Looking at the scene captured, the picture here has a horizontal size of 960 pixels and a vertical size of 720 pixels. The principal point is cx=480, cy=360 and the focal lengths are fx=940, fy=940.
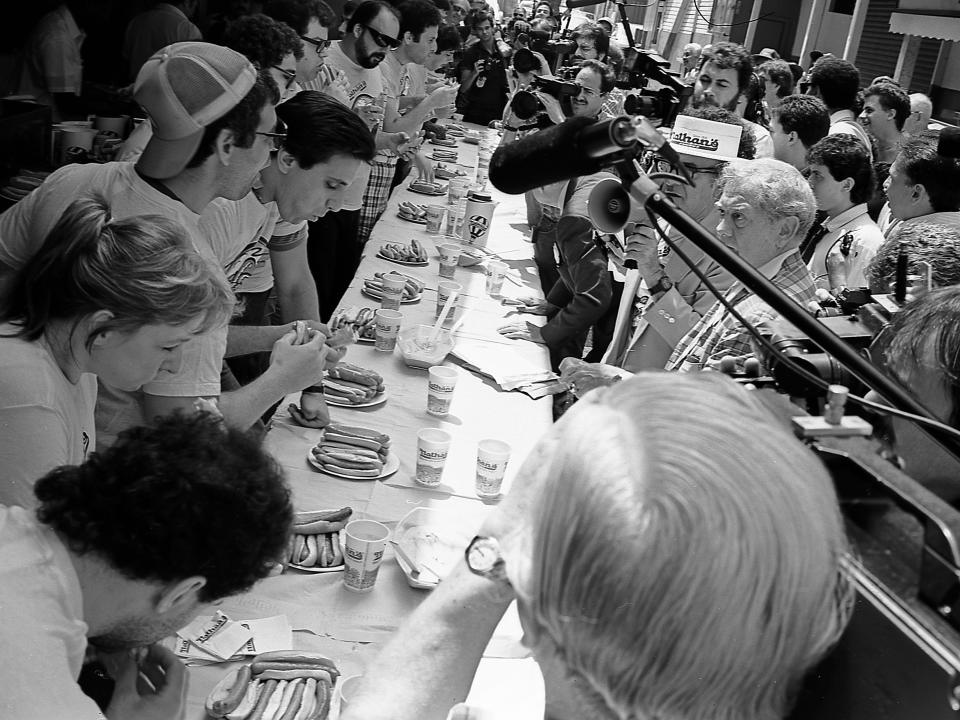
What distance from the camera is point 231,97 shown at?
249 cm

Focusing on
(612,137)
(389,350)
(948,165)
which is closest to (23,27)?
(389,350)

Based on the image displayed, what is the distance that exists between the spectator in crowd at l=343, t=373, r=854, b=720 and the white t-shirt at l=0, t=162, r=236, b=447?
1.47 metres

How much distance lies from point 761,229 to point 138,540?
91.3 inches

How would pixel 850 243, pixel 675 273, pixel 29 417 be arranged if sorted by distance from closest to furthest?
pixel 29 417 < pixel 675 273 < pixel 850 243

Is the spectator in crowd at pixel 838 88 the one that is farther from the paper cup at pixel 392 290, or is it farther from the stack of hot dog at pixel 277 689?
the stack of hot dog at pixel 277 689

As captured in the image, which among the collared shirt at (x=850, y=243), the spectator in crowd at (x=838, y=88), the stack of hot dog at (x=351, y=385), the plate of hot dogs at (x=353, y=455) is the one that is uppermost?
the spectator in crowd at (x=838, y=88)

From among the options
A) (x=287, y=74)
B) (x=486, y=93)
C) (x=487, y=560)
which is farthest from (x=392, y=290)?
(x=486, y=93)

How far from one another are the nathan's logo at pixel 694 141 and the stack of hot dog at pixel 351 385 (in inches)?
62.8

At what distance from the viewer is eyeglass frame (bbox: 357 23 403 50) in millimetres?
5203

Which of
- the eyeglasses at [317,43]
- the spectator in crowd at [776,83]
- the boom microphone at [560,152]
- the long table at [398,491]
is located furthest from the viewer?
the spectator in crowd at [776,83]

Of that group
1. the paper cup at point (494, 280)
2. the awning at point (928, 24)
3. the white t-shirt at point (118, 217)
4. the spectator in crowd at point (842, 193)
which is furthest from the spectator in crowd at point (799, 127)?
the awning at point (928, 24)

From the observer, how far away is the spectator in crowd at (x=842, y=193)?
4352mm

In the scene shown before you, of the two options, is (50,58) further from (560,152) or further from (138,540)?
(560,152)

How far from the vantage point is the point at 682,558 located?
2.39 feet
